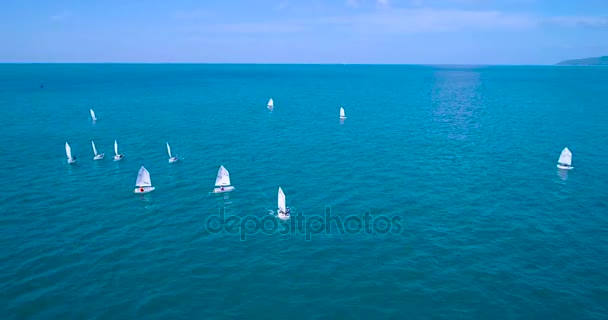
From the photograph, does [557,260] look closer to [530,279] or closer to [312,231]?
[530,279]

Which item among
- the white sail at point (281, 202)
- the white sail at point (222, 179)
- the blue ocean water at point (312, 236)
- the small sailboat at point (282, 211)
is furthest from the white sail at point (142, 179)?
the white sail at point (281, 202)

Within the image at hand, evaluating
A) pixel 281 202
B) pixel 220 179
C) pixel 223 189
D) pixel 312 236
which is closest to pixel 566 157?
pixel 312 236

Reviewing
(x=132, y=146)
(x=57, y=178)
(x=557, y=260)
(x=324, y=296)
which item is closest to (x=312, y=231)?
(x=324, y=296)

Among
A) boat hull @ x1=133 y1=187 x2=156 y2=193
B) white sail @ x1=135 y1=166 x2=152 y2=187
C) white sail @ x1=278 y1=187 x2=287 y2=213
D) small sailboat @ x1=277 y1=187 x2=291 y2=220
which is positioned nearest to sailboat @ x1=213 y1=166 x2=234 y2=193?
boat hull @ x1=133 y1=187 x2=156 y2=193

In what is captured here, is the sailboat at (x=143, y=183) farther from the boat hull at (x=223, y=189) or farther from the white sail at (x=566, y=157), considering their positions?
the white sail at (x=566, y=157)

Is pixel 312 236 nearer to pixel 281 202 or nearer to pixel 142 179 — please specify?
pixel 281 202

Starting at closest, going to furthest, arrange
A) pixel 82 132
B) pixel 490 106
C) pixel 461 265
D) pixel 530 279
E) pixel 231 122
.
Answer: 1. pixel 530 279
2. pixel 461 265
3. pixel 82 132
4. pixel 231 122
5. pixel 490 106
